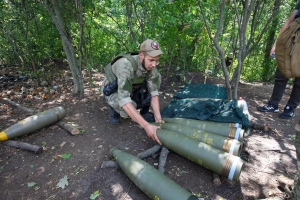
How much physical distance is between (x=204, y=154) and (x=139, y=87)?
→ 175 cm

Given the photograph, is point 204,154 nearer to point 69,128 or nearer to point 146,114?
point 146,114

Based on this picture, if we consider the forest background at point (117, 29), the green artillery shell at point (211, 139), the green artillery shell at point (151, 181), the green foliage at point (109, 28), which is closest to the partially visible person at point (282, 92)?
the forest background at point (117, 29)

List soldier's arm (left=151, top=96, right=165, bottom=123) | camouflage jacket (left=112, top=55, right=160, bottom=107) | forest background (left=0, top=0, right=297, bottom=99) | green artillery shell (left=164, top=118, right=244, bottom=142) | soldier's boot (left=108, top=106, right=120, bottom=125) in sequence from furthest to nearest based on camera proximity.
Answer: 1. forest background (left=0, top=0, right=297, bottom=99)
2. soldier's boot (left=108, top=106, right=120, bottom=125)
3. soldier's arm (left=151, top=96, right=165, bottom=123)
4. camouflage jacket (left=112, top=55, right=160, bottom=107)
5. green artillery shell (left=164, top=118, right=244, bottom=142)

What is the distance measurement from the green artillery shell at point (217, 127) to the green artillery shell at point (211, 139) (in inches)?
8.3

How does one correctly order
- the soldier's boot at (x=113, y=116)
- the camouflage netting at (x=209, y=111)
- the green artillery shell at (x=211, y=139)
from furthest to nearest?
the soldier's boot at (x=113, y=116) < the camouflage netting at (x=209, y=111) < the green artillery shell at (x=211, y=139)

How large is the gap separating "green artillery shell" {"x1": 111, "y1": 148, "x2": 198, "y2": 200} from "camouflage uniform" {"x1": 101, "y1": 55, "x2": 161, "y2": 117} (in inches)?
36.4

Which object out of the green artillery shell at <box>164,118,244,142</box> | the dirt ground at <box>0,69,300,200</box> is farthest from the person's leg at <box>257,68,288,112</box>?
the green artillery shell at <box>164,118,244,142</box>

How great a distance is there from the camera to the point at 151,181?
6.73 ft

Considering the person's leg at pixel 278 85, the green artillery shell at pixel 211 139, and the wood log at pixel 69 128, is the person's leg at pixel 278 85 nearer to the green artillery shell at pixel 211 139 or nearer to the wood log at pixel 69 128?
the green artillery shell at pixel 211 139

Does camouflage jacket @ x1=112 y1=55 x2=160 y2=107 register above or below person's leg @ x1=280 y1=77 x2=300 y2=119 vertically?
above

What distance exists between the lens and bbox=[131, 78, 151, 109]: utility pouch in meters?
3.67

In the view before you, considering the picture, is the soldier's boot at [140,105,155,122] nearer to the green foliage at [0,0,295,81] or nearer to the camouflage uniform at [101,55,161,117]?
the camouflage uniform at [101,55,161,117]

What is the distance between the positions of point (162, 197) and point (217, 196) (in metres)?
0.73

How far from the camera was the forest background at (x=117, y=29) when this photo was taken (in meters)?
3.98
